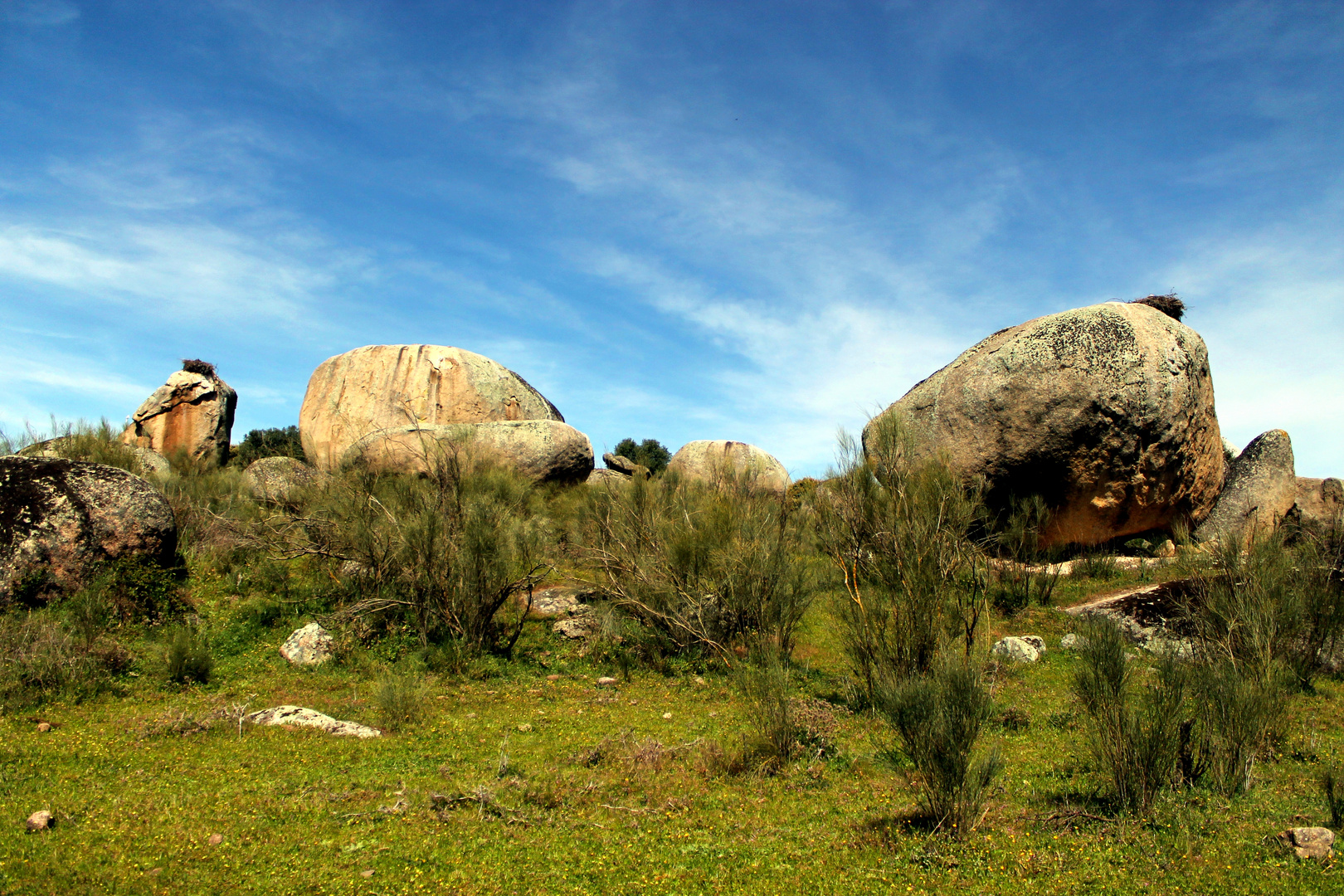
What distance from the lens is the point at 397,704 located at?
26.4 feet

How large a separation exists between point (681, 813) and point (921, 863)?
5.76 feet

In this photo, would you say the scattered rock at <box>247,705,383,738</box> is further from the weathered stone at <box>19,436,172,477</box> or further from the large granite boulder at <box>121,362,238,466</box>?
the large granite boulder at <box>121,362,238,466</box>

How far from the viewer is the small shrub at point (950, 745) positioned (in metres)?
5.05

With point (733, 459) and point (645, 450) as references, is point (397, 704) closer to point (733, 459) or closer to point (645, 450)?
point (733, 459)

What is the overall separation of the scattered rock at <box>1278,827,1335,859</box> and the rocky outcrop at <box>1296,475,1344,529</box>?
13.1 m

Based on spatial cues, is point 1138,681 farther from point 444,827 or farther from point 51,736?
point 51,736

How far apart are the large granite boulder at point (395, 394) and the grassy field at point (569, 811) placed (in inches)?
514

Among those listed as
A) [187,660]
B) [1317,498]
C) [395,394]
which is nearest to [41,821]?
[187,660]

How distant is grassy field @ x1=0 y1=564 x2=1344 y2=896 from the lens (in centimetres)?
450

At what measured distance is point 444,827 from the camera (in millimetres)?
5293

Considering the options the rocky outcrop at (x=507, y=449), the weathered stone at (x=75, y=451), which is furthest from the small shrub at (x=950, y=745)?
the weathered stone at (x=75, y=451)

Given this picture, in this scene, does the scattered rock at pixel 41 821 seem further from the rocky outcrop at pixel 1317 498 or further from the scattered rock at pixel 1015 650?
the rocky outcrop at pixel 1317 498

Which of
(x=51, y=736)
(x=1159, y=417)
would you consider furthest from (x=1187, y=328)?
(x=51, y=736)

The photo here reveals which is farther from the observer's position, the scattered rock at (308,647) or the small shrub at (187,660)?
the scattered rock at (308,647)
